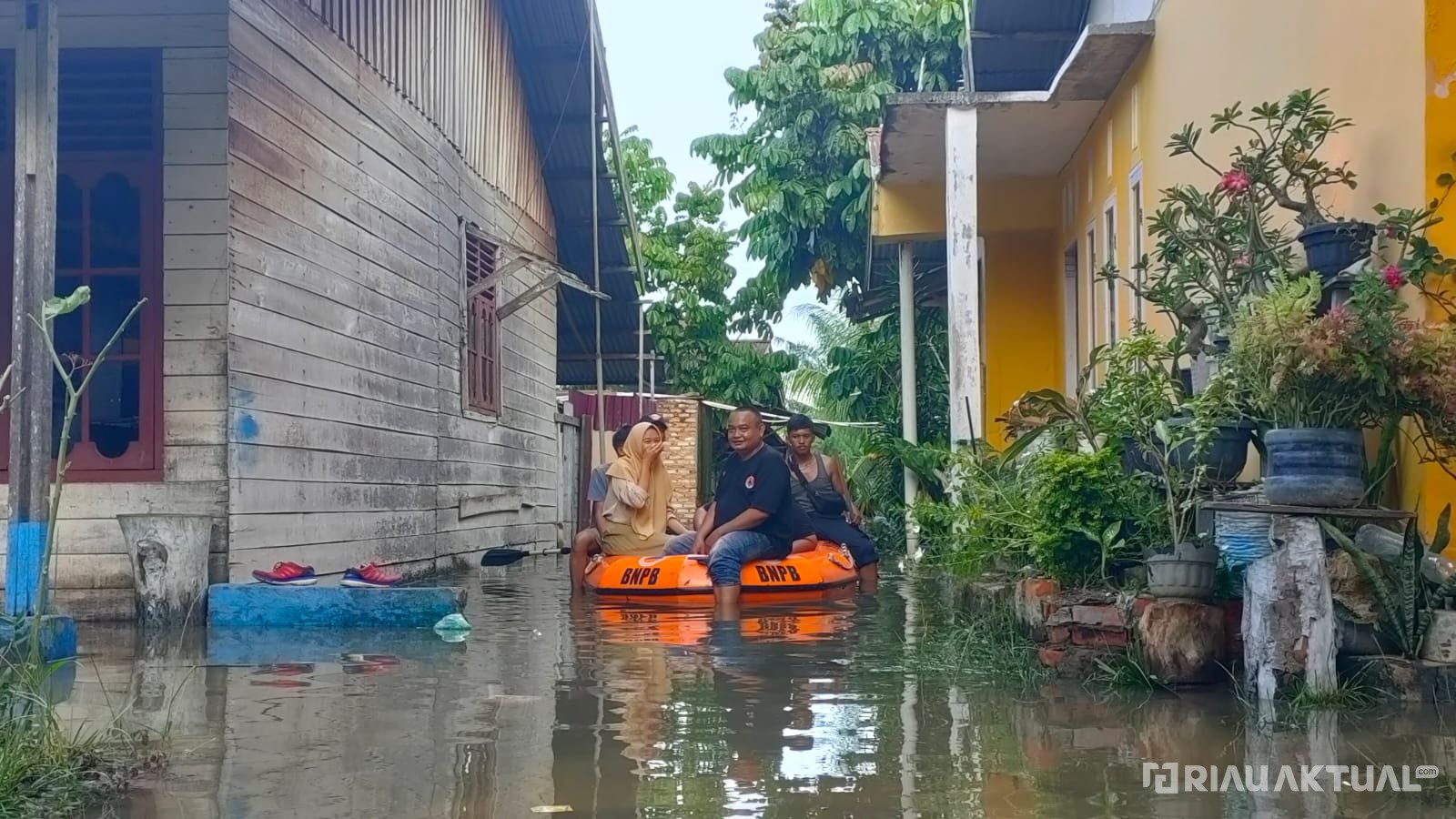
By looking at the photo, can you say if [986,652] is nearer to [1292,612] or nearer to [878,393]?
[1292,612]

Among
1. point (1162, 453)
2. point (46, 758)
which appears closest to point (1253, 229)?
point (1162, 453)

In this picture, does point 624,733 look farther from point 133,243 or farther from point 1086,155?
point 1086,155

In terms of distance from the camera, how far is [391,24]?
515 inches

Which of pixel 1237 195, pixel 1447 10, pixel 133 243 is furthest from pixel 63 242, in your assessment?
pixel 1447 10

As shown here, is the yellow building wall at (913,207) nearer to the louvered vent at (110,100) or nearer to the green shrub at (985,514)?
the green shrub at (985,514)

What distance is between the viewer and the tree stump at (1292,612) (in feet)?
18.1

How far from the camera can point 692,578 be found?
10375 mm

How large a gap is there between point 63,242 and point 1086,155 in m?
8.68

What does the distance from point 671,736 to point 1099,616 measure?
2.26 metres

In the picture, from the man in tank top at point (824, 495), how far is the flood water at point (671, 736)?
4.41 m

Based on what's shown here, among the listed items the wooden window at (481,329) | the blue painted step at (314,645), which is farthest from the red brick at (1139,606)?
the wooden window at (481,329)

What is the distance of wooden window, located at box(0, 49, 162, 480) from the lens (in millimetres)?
9266

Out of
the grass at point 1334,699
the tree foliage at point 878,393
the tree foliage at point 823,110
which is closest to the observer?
the grass at point 1334,699

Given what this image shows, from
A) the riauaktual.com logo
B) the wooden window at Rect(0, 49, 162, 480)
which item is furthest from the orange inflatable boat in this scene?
the riauaktual.com logo
